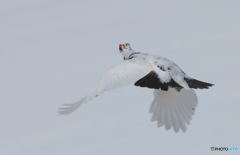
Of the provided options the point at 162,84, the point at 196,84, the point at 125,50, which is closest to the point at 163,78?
the point at 162,84

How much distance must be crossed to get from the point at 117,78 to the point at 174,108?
3.23 ft

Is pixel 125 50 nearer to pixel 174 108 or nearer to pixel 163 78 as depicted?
pixel 174 108

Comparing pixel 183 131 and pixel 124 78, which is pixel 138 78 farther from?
pixel 183 131

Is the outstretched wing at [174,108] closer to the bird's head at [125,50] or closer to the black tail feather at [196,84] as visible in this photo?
the black tail feather at [196,84]

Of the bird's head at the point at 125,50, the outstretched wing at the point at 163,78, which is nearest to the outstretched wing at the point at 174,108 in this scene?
the outstretched wing at the point at 163,78

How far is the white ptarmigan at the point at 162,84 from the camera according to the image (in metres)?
11.0

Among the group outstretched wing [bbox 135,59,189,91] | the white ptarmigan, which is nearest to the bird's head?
the white ptarmigan

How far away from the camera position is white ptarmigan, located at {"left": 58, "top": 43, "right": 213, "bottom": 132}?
1103cm

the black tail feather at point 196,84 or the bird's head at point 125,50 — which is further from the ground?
the bird's head at point 125,50

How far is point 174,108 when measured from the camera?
38.0 ft

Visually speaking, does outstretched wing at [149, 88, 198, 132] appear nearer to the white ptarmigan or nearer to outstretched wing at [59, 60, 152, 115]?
the white ptarmigan

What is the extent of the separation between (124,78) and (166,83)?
554mm

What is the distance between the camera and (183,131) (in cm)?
1143

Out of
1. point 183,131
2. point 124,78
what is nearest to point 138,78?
point 124,78
